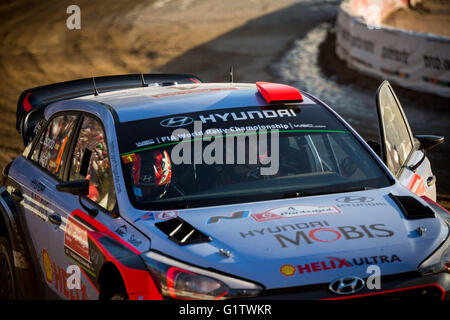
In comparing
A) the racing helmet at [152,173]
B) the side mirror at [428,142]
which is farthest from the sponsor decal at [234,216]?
the side mirror at [428,142]

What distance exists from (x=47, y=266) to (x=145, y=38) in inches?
822

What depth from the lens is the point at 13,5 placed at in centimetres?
3144

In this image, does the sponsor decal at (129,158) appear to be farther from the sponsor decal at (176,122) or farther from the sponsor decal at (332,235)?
the sponsor decal at (332,235)

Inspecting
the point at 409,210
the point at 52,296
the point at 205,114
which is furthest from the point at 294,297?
the point at 52,296

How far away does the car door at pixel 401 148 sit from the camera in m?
5.21

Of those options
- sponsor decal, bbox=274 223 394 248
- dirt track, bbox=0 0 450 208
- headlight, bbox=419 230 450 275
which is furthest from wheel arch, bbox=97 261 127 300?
dirt track, bbox=0 0 450 208

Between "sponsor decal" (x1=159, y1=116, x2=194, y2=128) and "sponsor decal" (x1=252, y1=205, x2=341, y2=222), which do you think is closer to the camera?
"sponsor decal" (x1=252, y1=205, x2=341, y2=222)

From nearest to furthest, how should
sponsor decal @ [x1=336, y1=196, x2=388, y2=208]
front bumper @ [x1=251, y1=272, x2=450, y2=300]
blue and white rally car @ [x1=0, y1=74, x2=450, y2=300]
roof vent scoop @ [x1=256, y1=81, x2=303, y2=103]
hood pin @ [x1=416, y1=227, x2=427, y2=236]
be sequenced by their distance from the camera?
front bumper @ [x1=251, y1=272, x2=450, y2=300], blue and white rally car @ [x1=0, y1=74, x2=450, y2=300], hood pin @ [x1=416, y1=227, x2=427, y2=236], sponsor decal @ [x1=336, y1=196, x2=388, y2=208], roof vent scoop @ [x1=256, y1=81, x2=303, y2=103]

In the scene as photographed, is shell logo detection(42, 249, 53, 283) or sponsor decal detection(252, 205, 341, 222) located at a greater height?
sponsor decal detection(252, 205, 341, 222)

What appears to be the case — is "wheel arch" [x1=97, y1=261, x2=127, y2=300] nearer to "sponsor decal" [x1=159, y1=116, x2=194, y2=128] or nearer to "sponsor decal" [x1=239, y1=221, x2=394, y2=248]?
"sponsor decal" [x1=239, y1=221, x2=394, y2=248]

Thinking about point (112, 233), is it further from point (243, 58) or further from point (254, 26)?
point (254, 26)

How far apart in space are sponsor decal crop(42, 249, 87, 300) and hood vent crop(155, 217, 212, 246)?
2.36ft

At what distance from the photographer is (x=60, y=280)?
491 centimetres

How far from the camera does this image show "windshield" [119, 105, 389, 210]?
454cm
